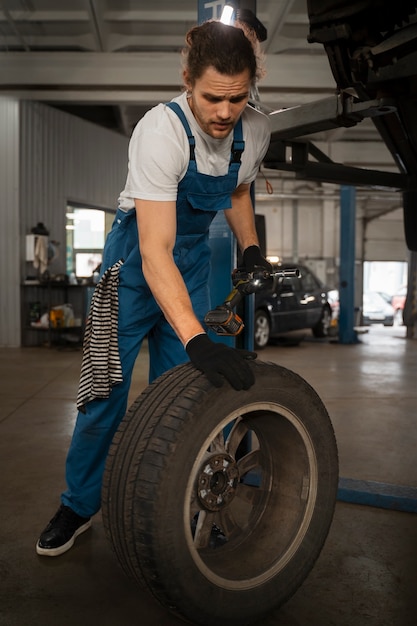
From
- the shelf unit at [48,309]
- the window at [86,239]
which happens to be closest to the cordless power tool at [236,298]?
the shelf unit at [48,309]

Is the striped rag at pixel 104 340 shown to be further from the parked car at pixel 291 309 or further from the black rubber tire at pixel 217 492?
the parked car at pixel 291 309

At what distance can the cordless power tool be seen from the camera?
1475 millimetres

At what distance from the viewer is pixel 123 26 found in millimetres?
7184

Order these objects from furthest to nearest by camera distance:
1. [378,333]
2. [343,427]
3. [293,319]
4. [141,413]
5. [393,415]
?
[378,333], [293,319], [393,415], [343,427], [141,413]

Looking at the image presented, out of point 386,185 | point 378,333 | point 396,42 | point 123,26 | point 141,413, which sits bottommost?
point 378,333

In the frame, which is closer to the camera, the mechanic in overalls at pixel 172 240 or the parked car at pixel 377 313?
the mechanic in overalls at pixel 172 240

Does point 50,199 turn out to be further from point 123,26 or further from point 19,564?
point 19,564

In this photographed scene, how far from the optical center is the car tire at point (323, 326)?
959 centimetres

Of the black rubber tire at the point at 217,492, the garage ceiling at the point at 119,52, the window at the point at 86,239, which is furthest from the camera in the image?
the window at the point at 86,239

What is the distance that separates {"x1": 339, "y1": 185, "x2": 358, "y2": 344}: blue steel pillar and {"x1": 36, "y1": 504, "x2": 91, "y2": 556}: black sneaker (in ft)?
24.2

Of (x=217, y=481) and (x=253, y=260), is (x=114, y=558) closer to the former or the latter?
(x=217, y=481)

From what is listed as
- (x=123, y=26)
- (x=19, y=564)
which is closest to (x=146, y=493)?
(x=19, y=564)

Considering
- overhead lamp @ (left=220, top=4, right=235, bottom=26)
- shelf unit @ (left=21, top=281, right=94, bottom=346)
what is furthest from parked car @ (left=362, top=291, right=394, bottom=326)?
overhead lamp @ (left=220, top=4, right=235, bottom=26)

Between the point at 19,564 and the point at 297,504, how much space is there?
88cm
